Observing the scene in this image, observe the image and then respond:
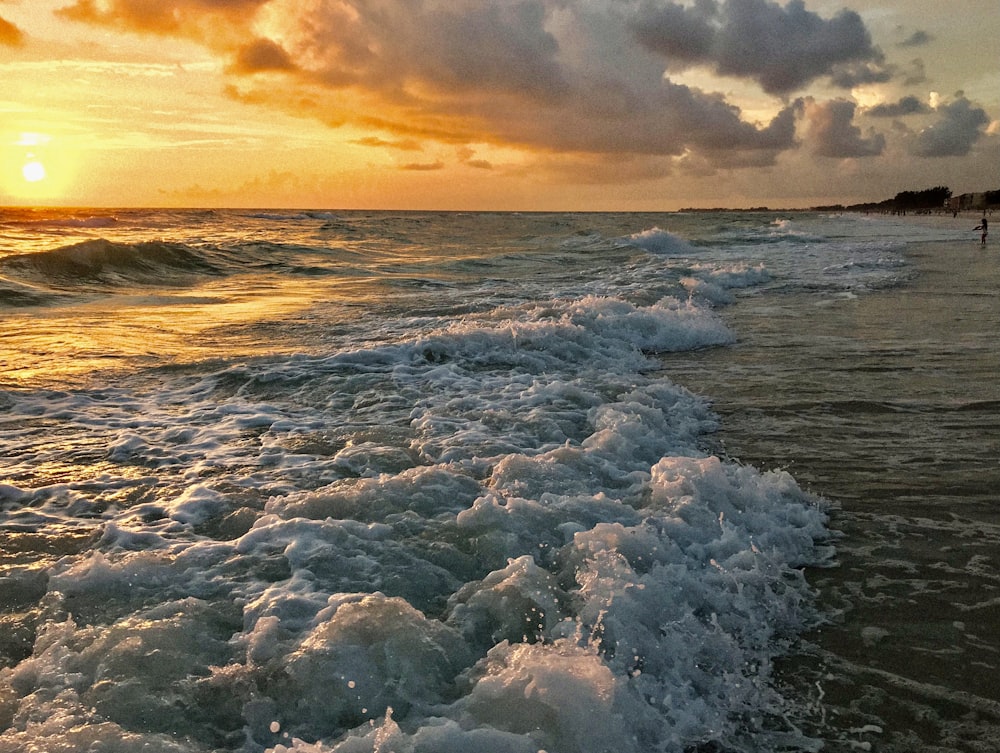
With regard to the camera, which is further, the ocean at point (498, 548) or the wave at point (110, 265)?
the wave at point (110, 265)

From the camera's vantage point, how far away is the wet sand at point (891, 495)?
10.9 feet

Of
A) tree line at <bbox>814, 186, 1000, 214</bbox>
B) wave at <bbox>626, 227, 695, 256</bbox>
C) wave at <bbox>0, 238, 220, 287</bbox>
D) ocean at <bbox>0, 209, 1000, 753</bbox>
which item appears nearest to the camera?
ocean at <bbox>0, 209, 1000, 753</bbox>

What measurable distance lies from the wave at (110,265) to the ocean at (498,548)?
12828 millimetres

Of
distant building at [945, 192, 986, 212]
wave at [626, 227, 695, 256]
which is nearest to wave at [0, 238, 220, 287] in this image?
wave at [626, 227, 695, 256]

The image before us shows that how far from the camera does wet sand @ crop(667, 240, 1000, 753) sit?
3.32 meters

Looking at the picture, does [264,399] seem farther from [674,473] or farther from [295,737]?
[295,737]

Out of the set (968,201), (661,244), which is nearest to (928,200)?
(968,201)

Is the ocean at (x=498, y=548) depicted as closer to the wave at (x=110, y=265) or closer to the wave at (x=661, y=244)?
the wave at (x=110, y=265)

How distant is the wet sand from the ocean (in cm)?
2

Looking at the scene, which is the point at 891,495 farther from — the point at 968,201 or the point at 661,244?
the point at 968,201

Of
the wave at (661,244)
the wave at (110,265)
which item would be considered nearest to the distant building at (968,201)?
the wave at (661,244)

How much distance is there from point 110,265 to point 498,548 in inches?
991

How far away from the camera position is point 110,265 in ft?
81.9

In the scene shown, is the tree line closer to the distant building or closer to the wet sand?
the distant building
